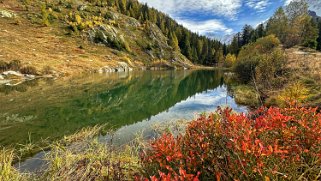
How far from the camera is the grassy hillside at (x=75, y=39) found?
188 feet

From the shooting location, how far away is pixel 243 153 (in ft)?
11.5

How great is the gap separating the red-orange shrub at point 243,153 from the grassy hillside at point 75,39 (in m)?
47.9

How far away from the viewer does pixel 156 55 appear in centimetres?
12044

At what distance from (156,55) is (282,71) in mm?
96699

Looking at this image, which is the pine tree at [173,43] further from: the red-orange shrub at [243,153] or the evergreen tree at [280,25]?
the red-orange shrub at [243,153]

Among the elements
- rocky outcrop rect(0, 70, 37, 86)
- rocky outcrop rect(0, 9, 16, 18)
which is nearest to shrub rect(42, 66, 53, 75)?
rocky outcrop rect(0, 70, 37, 86)

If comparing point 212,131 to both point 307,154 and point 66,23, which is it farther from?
point 66,23

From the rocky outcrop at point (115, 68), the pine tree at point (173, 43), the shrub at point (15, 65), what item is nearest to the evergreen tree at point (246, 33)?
the pine tree at point (173, 43)

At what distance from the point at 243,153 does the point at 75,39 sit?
94.8 metres

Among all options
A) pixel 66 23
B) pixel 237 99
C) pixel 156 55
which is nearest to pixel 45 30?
pixel 66 23

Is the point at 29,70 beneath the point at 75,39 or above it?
beneath

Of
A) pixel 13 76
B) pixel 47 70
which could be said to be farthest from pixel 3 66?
pixel 47 70

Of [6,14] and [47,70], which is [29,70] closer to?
[47,70]

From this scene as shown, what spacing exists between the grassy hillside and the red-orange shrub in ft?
157
